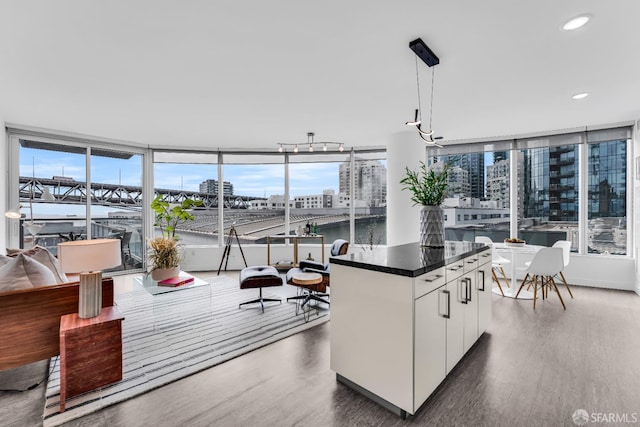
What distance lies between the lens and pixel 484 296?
308 centimetres

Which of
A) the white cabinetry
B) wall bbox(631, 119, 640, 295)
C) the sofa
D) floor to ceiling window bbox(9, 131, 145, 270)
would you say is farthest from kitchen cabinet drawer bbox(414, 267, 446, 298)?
floor to ceiling window bbox(9, 131, 145, 270)

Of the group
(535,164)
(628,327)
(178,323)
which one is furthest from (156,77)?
(535,164)

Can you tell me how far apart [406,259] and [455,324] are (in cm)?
75

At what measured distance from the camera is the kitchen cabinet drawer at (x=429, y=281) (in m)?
1.89

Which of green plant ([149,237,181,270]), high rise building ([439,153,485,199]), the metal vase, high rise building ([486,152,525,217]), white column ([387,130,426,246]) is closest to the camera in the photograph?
the metal vase

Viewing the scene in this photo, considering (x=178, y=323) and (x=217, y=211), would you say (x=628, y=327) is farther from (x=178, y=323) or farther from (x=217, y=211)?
(x=217, y=211)

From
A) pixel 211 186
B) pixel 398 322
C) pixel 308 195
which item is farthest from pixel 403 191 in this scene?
pixel 211 186

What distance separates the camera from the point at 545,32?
231 centimetres

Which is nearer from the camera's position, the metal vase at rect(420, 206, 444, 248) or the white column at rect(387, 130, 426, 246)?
the metal vase at rect(420, 206, 444, 248)

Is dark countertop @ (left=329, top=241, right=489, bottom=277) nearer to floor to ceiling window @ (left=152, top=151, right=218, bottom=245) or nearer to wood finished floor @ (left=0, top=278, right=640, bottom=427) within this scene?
wood finished floor @ (left=0, top=278, right=640, bottom=427)

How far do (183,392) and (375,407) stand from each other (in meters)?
1.40

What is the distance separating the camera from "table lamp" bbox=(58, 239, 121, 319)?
88.2 inches

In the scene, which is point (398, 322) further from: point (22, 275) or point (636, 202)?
point (636, 202)

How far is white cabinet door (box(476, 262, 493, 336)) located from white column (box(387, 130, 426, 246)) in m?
2.09
